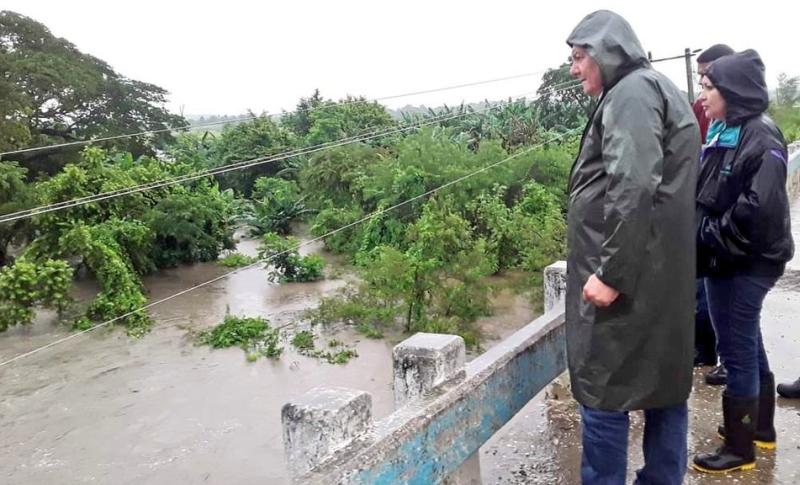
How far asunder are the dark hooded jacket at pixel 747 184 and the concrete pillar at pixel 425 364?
1.05 m

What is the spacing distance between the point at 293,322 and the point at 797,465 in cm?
732

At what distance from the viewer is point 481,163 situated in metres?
12.3

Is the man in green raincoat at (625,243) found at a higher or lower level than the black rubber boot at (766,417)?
higher

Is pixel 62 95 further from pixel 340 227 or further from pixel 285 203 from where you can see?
pixel 340 227

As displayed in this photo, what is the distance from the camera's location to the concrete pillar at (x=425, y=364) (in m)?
2.47

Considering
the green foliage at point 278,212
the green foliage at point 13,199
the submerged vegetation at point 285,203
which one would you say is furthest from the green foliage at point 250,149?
the green foliage at point 13,199

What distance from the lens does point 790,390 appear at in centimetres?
345

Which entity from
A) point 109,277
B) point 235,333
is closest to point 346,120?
point 109,277

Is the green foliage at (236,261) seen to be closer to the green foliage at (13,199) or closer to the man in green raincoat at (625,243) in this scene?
the green foliage at (13,199)

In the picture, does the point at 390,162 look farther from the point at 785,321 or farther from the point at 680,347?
the point at 680,347

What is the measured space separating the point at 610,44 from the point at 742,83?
2.62 feet

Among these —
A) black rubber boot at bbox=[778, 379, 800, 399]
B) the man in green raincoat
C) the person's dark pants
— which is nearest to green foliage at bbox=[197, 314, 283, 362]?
the person's dark pants

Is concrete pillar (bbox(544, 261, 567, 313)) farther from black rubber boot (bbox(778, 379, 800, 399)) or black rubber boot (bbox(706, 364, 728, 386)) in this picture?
black rubber boot (bbox(778, 379, 800, 399))

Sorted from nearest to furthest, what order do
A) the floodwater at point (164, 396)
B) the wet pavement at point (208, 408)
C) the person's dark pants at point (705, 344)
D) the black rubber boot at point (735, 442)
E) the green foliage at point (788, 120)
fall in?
the black rubber boot at point (735, 442)
the wet pavement at point (208, 408)
the person's dark pants at point (705, 344)
the floodwater at point (164, 396)
the green foliage at point (788, 120)
